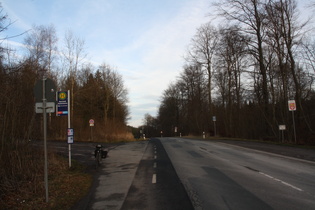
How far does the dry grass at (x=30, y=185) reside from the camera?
676 centimetres

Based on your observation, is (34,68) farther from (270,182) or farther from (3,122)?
(270,182)

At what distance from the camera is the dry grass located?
6.76 metres

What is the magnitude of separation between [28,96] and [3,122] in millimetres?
1699

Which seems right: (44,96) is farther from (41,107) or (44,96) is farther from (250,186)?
(250,186)

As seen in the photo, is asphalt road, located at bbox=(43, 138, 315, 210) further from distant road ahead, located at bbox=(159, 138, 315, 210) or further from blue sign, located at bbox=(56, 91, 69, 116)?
blue sign, located at bbox=(56, 91, 69, 116)

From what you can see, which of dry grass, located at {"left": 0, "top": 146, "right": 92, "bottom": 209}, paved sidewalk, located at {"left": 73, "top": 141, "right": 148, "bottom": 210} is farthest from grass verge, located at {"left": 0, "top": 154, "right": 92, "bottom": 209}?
paved sidewalk, located at {"left": 73, "top": 141, "right": 148, "bottom": 210}

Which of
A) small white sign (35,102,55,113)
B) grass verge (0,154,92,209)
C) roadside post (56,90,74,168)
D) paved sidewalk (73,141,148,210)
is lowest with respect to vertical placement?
paved sidewalk (73,141,148,210)

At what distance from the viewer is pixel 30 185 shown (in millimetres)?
7730

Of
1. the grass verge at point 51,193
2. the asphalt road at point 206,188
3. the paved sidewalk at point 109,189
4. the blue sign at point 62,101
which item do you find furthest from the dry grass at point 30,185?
the blue sign at point 62,101

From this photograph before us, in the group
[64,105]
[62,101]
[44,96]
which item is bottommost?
[44,96]

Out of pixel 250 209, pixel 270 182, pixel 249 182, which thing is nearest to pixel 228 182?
pixel 249 182

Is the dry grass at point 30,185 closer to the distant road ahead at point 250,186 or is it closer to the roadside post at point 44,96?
the roadside post at point 44,96

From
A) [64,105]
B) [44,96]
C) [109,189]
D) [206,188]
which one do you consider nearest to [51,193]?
[109,189]

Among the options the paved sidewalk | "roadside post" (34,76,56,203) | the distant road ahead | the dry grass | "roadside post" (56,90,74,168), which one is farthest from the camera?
"roadside post" (56,90,74,168)
